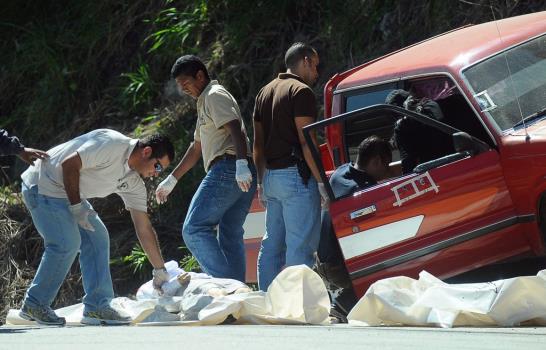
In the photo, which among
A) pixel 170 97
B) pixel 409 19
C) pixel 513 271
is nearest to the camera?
pixel 513 271

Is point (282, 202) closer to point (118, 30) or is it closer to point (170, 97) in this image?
point (170, 97)

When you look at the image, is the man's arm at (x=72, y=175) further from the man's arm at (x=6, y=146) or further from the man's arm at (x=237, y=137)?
the man's arm at (x=237, y=137)

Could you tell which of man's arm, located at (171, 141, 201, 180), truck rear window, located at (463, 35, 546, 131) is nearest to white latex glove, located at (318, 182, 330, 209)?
truck rear window, located at (463, 35, 546, 131)

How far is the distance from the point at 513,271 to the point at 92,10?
921cm

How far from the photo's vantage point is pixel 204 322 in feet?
24.4

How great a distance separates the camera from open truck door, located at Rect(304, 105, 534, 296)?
7.03 meters

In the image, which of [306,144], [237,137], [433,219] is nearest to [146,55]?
[237,137]

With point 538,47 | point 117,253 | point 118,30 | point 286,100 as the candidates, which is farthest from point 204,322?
point 118,30

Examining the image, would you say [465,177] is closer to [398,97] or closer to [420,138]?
[420,138]

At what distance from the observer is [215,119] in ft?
27.1

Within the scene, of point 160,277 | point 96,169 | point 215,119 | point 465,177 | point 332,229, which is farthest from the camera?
point 215,119

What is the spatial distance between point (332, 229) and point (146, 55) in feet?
24.0

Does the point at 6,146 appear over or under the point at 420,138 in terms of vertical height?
over

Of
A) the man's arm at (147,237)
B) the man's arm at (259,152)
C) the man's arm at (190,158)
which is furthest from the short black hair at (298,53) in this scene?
the man's arm at (147,237)
